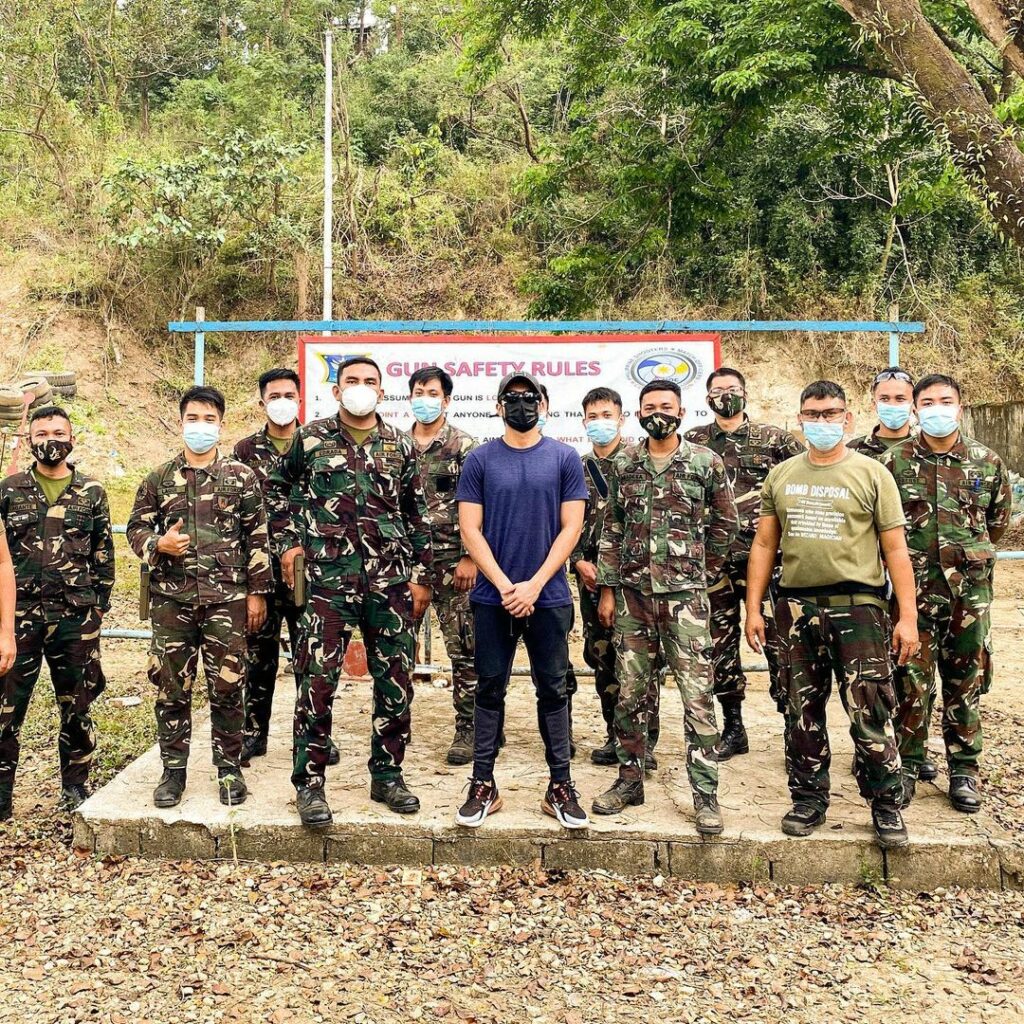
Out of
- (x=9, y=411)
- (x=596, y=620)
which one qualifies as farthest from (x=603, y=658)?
(x=9, y=411)

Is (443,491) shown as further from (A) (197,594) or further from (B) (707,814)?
(B) (707,814)

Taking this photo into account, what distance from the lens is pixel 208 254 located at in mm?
16812

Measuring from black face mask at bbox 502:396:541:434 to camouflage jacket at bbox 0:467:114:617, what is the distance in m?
2.06

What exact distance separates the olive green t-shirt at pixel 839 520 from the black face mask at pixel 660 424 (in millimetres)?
591

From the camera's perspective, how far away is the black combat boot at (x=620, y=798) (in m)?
4.07

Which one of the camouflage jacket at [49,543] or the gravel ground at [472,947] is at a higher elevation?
the camouflage jacket at [49,543]

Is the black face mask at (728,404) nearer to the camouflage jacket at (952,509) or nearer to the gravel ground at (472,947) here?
the camouflage jacket at (952,509)

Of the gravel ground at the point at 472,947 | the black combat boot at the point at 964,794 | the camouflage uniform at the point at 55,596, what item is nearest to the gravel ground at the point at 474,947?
the gravel ground at the point at 472,947

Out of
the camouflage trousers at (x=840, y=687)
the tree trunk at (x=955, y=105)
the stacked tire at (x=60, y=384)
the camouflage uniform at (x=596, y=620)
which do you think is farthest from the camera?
the stacked tire at (x=60, y=384)

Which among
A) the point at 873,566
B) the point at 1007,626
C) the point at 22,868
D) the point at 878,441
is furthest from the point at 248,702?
the point at 1007,626

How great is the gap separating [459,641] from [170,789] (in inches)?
65.1

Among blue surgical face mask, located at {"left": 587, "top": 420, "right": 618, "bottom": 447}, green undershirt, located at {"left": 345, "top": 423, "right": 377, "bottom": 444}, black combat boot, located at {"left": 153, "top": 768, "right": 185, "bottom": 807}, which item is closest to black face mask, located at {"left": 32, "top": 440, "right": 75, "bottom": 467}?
green undershirt, located at {"left": 345, "top": 423, "right": 377, "bottom": 444}

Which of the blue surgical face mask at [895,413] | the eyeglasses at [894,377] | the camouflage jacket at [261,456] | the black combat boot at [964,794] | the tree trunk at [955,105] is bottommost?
the black combat boot at [964,794]

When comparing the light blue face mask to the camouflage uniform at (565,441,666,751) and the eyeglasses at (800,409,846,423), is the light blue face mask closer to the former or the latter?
the camouflage uniform at (565,441,666,751)
